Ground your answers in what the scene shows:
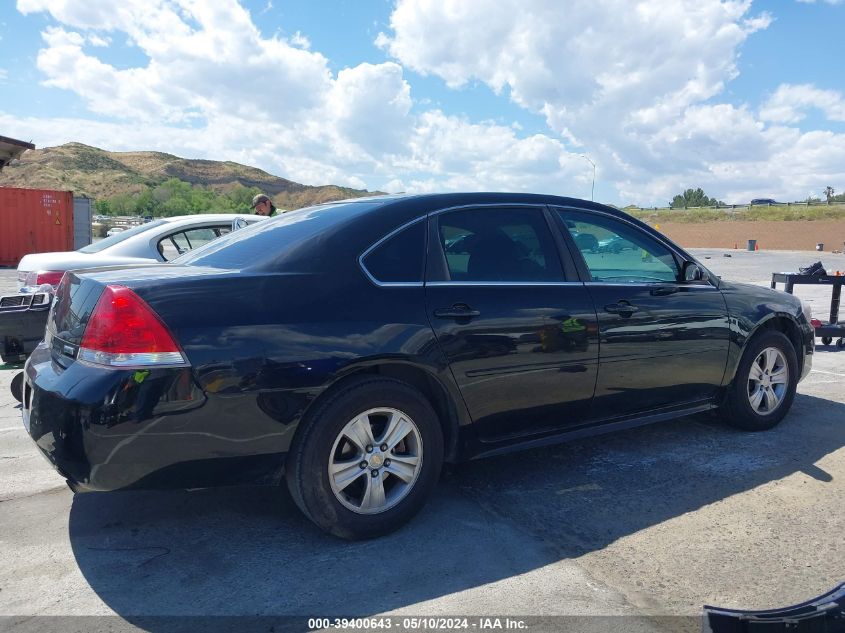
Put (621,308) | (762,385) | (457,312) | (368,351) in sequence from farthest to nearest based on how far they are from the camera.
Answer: (762,385)
(621,308)
(457,312)
(368,351)

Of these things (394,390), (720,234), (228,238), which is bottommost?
(394,390)

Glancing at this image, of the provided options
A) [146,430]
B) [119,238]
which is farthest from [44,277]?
[146,430]

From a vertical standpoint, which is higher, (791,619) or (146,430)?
(146,430)

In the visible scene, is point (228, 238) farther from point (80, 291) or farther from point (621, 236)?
point (621, 236)

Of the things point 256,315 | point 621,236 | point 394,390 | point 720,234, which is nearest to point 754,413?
point 621,236

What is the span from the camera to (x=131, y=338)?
9.19ft

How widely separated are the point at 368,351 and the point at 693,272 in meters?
2.54

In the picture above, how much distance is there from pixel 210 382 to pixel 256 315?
0.34 meters

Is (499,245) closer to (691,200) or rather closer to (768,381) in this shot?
(768,381)

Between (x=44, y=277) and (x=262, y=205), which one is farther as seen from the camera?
(x=262, y=205)

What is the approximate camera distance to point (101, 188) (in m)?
81.0

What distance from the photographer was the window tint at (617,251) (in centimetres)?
417

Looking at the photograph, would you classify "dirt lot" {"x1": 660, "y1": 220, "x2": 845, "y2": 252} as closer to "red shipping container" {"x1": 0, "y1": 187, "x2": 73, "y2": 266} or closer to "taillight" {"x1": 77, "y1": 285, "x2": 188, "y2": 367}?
"red shipping container" {"x1": 0, "y1": 187, "x2": 73, "y2": 266}

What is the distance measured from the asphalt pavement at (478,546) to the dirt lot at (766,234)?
47.0 metres
